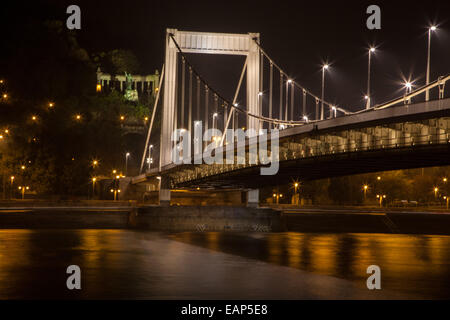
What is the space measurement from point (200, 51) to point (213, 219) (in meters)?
17.4

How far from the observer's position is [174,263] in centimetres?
1916

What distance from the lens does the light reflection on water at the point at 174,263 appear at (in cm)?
1370

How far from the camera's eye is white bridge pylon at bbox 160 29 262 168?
47.8 m

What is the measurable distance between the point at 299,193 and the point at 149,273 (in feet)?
181

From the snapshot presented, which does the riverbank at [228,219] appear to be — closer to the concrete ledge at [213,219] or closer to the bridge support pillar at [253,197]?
the concrete ledge at [213,219]

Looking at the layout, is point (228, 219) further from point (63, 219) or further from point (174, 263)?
point (174, 263)

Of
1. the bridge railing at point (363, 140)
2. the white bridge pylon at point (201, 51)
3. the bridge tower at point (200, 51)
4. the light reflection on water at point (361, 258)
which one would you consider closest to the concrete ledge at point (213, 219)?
the bridge railing at point (363, 140)

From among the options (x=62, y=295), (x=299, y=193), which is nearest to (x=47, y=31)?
(x=299, y=193)

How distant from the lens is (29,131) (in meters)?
66.0

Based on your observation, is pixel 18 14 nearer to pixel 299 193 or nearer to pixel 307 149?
pixel 299 193

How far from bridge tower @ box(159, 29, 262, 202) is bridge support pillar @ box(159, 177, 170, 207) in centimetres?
18

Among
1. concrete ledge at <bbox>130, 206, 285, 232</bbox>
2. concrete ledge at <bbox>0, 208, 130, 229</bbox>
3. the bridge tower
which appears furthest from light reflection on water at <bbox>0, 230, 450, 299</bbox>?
the bridge tower

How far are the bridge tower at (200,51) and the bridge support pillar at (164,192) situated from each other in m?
0.18

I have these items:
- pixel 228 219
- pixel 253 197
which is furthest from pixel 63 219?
pixel 253 197
